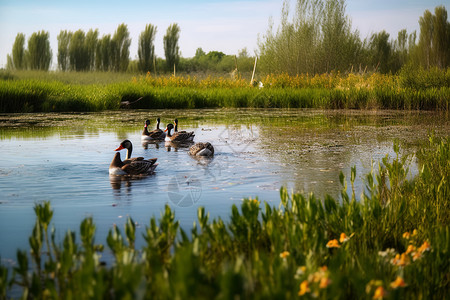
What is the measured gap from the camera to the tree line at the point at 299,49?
117ft

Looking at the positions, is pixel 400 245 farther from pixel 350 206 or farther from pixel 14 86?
pixel 14 86

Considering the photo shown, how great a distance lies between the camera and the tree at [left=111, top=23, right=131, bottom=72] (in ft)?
164

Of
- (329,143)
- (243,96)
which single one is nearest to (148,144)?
(329,143)

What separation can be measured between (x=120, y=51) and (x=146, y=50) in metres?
2.66

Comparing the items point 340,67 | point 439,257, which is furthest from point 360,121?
point 340,67

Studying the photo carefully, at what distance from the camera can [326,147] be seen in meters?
10.8

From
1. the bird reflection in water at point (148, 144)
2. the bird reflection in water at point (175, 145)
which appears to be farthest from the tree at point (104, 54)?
the bird reflection in water at point (175, 145)

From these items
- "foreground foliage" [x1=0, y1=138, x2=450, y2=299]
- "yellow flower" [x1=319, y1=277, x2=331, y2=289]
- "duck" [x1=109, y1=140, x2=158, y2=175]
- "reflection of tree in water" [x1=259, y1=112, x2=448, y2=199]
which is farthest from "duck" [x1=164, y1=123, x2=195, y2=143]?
"yellow flower" [x1=319, y1=277, x2=331, y2=289]

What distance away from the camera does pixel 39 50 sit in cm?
4725

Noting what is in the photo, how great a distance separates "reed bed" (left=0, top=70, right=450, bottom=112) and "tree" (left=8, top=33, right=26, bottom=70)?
84.3 ft

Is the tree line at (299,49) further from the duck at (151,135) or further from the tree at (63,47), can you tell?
the duck at (151,135)

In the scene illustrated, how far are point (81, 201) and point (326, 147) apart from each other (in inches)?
237

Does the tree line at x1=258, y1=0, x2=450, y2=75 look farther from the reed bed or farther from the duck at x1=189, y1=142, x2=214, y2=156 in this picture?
the duck at x1=189, y1=142, x2=214, y2=156

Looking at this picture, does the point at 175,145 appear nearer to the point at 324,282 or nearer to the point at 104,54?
the point at 324,282
